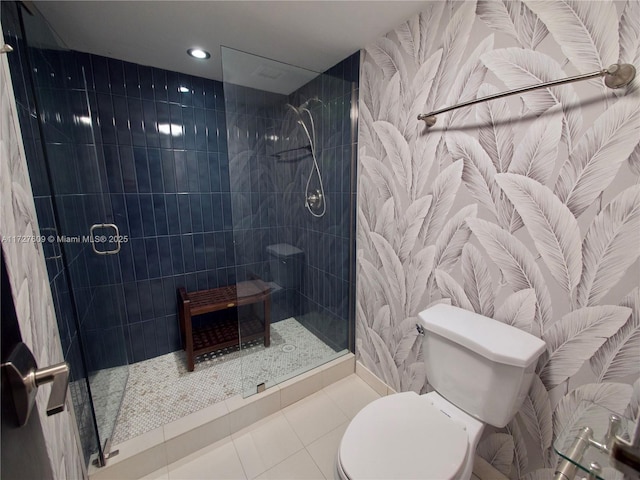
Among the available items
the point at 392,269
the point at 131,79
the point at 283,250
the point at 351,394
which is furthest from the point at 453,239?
the point at 131,79

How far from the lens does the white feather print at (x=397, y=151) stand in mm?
1539

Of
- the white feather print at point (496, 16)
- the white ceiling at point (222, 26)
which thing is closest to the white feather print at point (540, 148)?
the white feather print at point (496, 16)

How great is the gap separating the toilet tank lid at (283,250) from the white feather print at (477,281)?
115 centimetres

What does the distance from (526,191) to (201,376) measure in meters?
2.20

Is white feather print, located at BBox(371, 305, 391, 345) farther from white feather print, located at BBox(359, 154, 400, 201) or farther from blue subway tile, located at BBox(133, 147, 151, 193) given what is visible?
blue subway tile, located at BBox(133, 147, 151, 193)

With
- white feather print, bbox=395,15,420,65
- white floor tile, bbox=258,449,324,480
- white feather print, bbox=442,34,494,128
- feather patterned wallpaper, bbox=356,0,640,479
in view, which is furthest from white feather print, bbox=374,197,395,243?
white floor tile, bbox=258,449,324,480

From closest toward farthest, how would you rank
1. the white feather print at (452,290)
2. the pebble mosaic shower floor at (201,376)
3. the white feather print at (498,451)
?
the white feather print at (498,451)
the white feather print at (452,290)
the pebble mosaic shower floor at (201,376)

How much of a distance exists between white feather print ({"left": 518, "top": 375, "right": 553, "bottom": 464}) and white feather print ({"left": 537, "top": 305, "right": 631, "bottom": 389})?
0.05m

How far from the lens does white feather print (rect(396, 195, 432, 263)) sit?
1485 mm

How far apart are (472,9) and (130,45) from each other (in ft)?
6.12

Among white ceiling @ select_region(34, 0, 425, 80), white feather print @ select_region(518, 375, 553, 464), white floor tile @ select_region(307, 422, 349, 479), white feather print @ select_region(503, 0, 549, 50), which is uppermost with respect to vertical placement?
white ceiling @ select_region(34, 0, 425, 80)

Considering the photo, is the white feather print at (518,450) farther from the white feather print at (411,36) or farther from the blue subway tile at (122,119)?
the blue subway tile at (122,119)

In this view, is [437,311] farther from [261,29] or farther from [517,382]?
[261,29]

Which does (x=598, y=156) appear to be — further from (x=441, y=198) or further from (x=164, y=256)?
(x=164, y=256)
